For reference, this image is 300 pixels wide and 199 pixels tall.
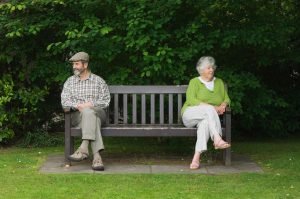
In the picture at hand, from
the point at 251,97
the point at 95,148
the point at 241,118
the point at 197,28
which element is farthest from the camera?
the point at 241,118

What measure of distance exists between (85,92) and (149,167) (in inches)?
49.1

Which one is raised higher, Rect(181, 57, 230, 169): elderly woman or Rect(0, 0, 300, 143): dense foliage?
Rect(0, 0, 300, 143): dense foliage

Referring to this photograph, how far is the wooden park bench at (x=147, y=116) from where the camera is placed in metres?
7.91

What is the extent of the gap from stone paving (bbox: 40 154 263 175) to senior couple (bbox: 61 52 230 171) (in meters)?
0.20

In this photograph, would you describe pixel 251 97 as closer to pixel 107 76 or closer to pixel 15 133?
pixel 107 76

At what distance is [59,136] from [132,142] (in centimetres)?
113

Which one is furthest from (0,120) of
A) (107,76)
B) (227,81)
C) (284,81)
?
(284,81)

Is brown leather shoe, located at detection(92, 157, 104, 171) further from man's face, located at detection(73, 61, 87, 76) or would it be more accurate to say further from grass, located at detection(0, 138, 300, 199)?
man's face, located at detection(73, 61, 87, 76)

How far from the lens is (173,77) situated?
29.1ft

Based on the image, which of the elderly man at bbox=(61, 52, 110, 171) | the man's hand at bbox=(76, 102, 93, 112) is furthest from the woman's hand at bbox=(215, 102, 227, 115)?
the man's hand at bbox=(76, 102, 93, 112)

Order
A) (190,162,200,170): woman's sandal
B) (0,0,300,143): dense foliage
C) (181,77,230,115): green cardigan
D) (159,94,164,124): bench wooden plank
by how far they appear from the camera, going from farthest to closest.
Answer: (0,0,300,143): dense foliage < (159,94,164,124): bench wooden plank < (181,77,230,115): green cardigan < (190,162,200,170): woman's sandal

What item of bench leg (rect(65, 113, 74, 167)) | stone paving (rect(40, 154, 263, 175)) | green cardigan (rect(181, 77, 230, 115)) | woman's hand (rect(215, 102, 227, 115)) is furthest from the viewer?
green cardigan (rect(181, 77, 230, 115))

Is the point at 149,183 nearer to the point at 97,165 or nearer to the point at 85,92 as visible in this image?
the point at 97,165

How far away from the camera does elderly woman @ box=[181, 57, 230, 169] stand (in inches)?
305
